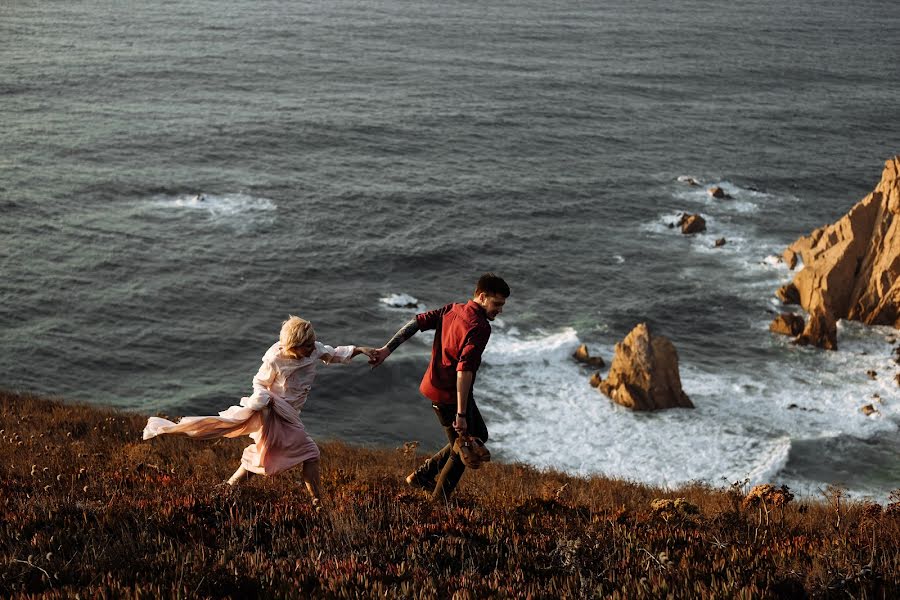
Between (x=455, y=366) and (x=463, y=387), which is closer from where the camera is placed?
(x=463, y=387)

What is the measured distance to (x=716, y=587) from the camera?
575 cm

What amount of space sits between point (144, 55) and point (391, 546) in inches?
3316

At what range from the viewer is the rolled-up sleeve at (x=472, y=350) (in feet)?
27.8

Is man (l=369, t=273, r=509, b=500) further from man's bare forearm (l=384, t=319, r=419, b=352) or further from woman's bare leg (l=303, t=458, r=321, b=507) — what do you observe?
woman's bare leg (l=303, t=458, r=321, b=507)

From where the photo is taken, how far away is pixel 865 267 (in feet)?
137

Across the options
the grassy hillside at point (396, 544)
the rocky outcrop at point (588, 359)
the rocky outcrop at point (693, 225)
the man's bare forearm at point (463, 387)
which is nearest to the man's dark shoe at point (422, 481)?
the grassy hillside at point (396, 544)

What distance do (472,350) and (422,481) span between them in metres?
1.78

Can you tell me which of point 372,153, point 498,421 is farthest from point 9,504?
point 372,153

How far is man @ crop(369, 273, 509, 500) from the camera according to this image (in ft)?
27.9

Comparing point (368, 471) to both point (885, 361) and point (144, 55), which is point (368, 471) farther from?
point (144, 55)

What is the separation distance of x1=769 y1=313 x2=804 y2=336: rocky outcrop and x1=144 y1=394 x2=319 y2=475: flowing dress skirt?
35548mm

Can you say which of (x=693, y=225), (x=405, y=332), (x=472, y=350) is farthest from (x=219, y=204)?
(x=472, y=350)

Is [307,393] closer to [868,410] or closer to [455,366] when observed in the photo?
[455,366]

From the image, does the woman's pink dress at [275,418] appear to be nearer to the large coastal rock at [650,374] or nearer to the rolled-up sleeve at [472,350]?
the rolled-up sleeve at [472,350]
